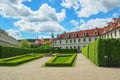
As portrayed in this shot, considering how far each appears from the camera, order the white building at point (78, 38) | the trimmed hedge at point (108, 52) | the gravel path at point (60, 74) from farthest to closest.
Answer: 1. the white building at point (78, 38)
2. the trimmed hedge at point (108, 52)
3. the gravel path at point (60, 74)

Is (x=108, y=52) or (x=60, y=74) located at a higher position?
(x=108, y=52)

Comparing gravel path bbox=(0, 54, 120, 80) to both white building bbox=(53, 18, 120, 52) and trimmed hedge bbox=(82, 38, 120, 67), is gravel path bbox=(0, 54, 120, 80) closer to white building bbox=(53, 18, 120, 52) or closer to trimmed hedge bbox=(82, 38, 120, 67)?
trimmed hedge bbox=(82, 38, 120, 67)

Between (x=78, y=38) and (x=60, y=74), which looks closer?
(x=60, y=74)

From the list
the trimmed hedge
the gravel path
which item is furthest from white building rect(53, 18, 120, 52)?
the gravel path

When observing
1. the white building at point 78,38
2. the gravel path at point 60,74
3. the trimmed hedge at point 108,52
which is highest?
the white building at point 78,38

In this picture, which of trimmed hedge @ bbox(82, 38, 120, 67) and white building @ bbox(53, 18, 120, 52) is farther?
white building @ bbox(53, 18, 120, 52)

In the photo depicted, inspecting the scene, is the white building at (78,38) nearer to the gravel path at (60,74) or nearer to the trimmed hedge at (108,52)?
the trimmed hedge at (108,52)

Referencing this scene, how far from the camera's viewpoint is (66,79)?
41.9 ft

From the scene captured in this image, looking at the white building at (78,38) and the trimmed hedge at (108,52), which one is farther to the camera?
the white building at (78,38)

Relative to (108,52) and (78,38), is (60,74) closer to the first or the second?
(108,52)

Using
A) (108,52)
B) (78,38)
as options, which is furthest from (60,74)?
(78,38)

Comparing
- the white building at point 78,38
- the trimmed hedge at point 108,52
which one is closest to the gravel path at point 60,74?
the trimmed hedge at point 108,52

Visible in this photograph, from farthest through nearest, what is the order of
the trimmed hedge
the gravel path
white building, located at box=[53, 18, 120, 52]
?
white building, located at box=[53, 18, 120, 52], the trimmed hedge, the gravel path

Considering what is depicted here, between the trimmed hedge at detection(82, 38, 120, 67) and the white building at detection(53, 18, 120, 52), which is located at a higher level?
the white building at detection(53, 18, 120, 52)
